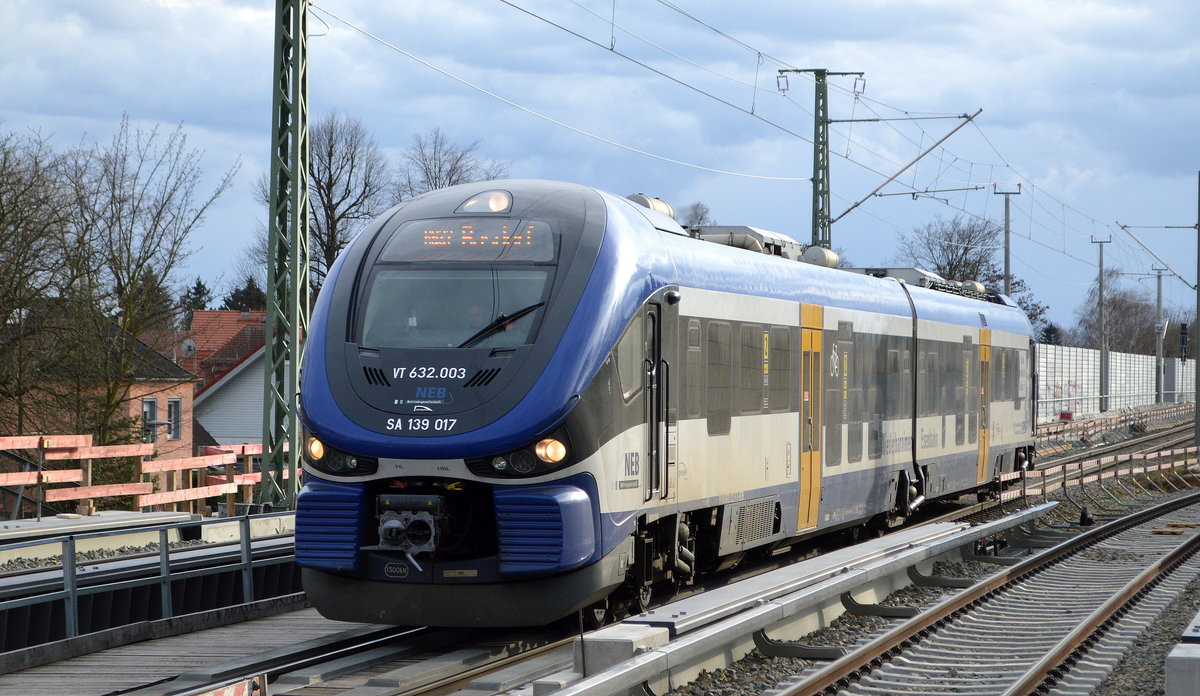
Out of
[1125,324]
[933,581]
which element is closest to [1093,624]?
[933,581]

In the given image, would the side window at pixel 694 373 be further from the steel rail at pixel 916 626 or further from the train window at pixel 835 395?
the train window at pixel 835 395

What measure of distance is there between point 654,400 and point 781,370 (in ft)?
10.5

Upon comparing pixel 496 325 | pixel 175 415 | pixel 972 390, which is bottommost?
pixel 175 415

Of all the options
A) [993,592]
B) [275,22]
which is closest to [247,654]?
[993,592]

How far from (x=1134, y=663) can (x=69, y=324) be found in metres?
22.9

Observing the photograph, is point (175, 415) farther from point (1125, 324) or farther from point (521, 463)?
point (1125, 324)

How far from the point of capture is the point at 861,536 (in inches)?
747

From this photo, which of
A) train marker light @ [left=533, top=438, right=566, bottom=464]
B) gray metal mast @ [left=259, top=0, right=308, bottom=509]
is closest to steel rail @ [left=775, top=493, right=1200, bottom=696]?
train marker light @ [left=533, top=438, right=566, bottom=464]

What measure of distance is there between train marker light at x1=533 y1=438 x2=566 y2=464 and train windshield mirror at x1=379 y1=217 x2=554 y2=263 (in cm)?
149

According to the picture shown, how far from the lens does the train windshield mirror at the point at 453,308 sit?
34.1 feet

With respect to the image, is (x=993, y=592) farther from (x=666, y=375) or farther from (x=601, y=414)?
(x=601, y=414)

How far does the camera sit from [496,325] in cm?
1042

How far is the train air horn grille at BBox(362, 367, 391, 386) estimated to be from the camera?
10341 mm

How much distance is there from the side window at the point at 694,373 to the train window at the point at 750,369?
935 millimetres
